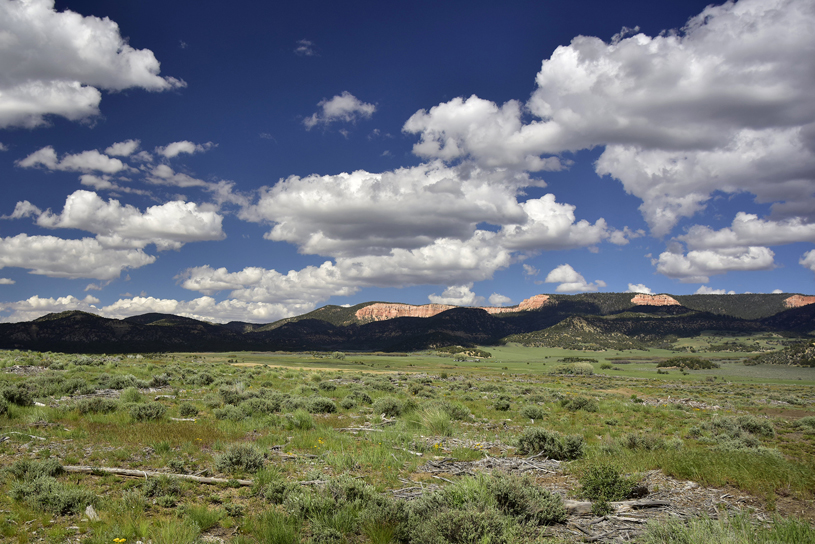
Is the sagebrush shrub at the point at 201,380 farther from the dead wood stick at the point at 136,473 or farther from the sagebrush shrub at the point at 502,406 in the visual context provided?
the sagebrush shrub at the point at 502,406

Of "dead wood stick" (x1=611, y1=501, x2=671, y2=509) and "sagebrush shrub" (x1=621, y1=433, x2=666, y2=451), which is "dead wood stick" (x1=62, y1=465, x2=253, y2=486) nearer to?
"dead wood stick" (x1=611, y1=501, x2=671, y2=509)

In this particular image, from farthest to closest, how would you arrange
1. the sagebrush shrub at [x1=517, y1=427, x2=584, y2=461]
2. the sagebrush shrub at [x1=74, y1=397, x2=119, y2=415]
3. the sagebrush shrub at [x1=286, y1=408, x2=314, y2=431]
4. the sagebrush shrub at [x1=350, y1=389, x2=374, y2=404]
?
the sagebrush shrub at [x1=350, y1=389, x2=374, y2=404], the sagebrush shrub at [x1=286, y1=408, x2=314, y2=431], the sagebrush shrub at [x1=74, y1=397, x2=119, y2=415], the sagebrush shrub at [x1=517, y1=427, x2=584, y2=461]

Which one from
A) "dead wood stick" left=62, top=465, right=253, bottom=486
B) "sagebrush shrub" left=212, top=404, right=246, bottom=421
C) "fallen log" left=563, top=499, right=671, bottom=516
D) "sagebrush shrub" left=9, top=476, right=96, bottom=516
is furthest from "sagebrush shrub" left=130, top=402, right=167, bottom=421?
"fallen log" left=563, top=499, right=671, bottom=516

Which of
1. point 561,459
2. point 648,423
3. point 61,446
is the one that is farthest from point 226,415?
point 648,423

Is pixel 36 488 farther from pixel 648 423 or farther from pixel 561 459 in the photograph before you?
pixel 648 423

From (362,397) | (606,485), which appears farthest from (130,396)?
(606,485)

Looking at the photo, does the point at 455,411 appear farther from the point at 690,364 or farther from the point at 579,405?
the point at 690,364

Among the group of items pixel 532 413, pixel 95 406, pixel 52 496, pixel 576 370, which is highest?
pixel 52 496

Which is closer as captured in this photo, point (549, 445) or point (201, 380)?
A: point (549, 445)

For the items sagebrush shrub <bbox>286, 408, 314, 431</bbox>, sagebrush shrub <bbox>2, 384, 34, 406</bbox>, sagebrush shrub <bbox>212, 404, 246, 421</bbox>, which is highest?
sagebrush shrub <bbox>2, 384, 34, 406</bbox>

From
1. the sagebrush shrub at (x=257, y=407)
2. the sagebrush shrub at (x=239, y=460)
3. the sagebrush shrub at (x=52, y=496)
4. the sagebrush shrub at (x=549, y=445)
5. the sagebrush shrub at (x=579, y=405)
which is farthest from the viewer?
the sagebrush shrub at (x=579, y=405)

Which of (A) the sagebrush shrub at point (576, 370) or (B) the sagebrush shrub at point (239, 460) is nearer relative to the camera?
(B) the sagebrush shrub at point (239, 460)

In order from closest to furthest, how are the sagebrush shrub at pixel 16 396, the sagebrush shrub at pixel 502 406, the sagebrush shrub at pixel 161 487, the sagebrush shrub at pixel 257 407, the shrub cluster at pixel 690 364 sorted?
the sagebrush shrub at pixel 161 487 < the sagebrush shrub at pixel 16 396 < the sagebrush shrub at pixel 257 407 < the sagebrush shrub at pixel 502 406 < the shrub cluster at pixel 690 364

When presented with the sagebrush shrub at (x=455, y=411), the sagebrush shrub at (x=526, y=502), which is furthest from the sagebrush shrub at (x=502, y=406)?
the sagebrush shrub at (x=526, y=502)
